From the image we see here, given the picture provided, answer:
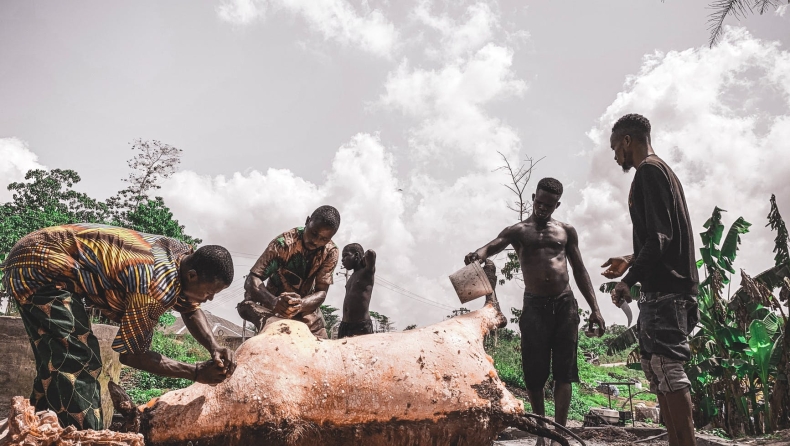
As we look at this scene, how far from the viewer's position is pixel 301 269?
4910 mm

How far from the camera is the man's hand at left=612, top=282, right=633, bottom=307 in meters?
3.39

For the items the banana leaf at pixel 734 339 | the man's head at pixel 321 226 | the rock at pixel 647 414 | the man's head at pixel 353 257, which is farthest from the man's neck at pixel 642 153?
the rock at pixel 647 414

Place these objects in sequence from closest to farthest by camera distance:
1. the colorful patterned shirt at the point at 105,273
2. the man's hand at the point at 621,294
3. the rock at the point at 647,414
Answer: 1. the colorful patterned shirt at the point at 105,273
2. the man's hand at the point at 621,294
3. the rock at the point at 647,414

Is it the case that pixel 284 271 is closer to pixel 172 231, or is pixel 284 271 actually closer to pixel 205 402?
pixel 205 402

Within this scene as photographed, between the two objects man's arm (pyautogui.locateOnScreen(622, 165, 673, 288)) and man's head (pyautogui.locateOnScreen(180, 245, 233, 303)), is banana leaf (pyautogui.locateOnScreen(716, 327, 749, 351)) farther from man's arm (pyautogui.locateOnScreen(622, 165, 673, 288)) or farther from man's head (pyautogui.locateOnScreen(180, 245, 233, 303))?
man's head (pyautogui.locateOnScreen(180, 245, 233, 303))

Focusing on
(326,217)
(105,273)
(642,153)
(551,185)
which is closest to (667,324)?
(642,153)

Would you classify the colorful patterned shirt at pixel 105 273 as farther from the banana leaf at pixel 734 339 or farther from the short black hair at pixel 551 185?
the banana leaf at pixel 734 339

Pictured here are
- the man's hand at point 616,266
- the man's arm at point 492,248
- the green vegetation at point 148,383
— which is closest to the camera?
the man's hand at point 616,266

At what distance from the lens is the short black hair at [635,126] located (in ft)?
12.1

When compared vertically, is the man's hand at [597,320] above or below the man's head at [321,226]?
below

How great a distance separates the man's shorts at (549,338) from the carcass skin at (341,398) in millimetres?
984

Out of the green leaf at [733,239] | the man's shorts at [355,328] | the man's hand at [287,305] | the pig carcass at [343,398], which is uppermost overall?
the green leaf at [733,239]

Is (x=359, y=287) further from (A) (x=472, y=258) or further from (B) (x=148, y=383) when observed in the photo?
(B) (x=148, y=383)

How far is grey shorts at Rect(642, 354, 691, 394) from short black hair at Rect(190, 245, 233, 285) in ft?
8.43
